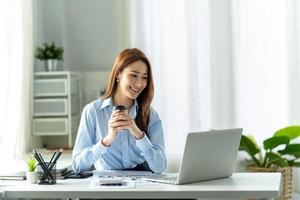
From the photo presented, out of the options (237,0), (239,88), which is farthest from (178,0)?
(239,88)

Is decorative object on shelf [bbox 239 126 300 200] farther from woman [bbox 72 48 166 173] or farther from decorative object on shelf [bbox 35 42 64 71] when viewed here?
decorative object on shelf [bbox 35 42 64 71]

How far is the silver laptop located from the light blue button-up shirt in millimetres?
261

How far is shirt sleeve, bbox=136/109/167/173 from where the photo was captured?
2.78 meters

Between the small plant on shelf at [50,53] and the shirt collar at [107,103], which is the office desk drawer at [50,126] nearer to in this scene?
the small plant on shelf at [50,53]

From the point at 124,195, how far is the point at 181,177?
0.25 metres

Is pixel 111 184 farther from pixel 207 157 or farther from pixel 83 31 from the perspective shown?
pixel 83 31

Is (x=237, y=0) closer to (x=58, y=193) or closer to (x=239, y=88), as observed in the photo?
(x=239, y=88)

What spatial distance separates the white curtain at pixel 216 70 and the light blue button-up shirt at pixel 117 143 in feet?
5.31

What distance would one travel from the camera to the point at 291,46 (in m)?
4.47

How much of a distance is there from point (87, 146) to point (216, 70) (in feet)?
6.29

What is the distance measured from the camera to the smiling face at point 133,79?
2.88 meters

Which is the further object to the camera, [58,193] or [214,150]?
[214,150]

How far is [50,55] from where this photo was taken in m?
4.91

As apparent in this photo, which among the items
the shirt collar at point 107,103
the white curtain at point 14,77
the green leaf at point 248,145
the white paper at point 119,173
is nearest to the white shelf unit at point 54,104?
the white curtain at point 14,77
